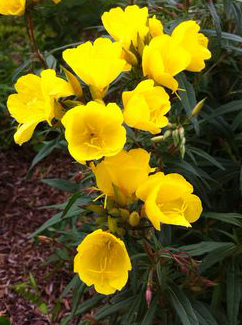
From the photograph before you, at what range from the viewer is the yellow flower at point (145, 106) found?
1.29 meters

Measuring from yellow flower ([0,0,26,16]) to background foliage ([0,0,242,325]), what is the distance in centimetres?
25

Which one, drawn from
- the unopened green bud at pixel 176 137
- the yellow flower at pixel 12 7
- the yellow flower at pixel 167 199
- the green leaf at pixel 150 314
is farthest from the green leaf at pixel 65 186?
the yellow flower at pixel 167 199

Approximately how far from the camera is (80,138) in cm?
Result: 129

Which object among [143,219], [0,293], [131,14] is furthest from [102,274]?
[0,293]

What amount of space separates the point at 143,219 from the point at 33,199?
7.40 ft

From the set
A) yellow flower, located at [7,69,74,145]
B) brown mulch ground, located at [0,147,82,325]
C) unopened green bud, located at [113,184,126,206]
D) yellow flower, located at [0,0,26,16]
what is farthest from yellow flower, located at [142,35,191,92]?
brown mulch ground, located at [0,147,82,325]

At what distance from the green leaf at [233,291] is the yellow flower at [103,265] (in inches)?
30.5

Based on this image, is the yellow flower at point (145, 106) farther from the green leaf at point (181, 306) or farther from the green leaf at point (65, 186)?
the green leaf at point (65, 186)

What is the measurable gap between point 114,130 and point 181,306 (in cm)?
86

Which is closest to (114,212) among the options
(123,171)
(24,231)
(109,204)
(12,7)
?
(109,204)

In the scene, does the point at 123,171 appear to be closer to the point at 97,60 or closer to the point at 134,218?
the point at 134,218

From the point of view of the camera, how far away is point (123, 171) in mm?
1294

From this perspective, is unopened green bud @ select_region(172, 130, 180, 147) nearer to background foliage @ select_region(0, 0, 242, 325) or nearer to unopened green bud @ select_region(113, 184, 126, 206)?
background foliage @ select_region(0, 0, 242, 325)

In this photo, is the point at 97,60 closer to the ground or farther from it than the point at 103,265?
A: farther from it
